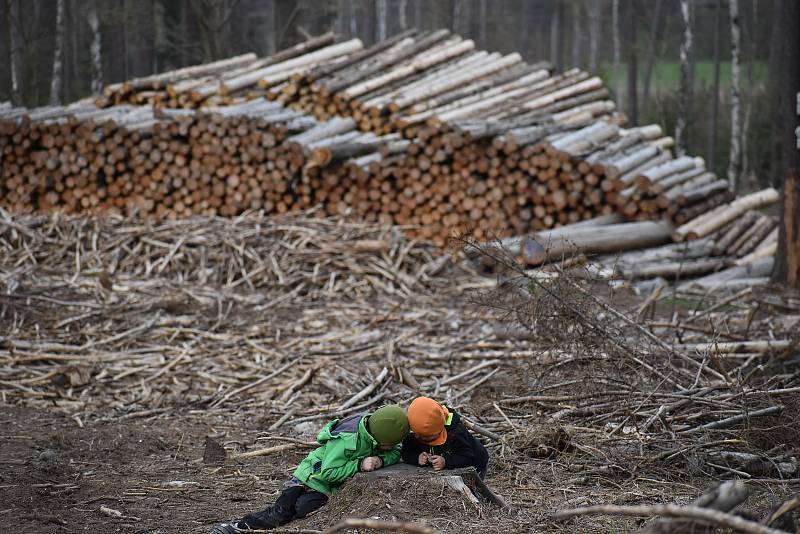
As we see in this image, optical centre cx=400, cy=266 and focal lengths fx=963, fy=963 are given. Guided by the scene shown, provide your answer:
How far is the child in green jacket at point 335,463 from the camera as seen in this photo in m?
4.76

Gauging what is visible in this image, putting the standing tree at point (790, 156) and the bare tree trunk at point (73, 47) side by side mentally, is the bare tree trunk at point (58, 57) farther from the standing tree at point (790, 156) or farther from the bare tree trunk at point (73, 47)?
the standing tree at point (790, 156)

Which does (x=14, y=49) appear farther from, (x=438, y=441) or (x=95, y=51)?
(x=438, y=441)

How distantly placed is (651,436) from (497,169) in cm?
723

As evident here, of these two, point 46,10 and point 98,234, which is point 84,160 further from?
point 46,10

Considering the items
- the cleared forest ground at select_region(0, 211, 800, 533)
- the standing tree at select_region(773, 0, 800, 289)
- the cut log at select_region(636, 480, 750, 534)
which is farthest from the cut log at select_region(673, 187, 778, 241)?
the cut log at select_region(636, 480, 750, 534)

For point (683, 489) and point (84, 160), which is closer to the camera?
point (683, 489)

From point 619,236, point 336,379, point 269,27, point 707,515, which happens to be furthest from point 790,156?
point 269,27

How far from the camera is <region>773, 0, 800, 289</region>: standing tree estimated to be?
10570 mm

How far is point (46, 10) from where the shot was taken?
22.6m

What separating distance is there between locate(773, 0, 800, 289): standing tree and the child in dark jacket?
7006mm

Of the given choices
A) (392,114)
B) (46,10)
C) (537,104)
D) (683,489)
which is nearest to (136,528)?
(683,489)

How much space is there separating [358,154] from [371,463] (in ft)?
27.6

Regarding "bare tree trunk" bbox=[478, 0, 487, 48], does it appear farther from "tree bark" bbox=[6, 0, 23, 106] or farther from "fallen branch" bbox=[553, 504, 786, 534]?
"fallen branch" bbox=[553, 504, 786, 534]

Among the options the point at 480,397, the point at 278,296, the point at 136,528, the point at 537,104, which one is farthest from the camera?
the point at 537,104
